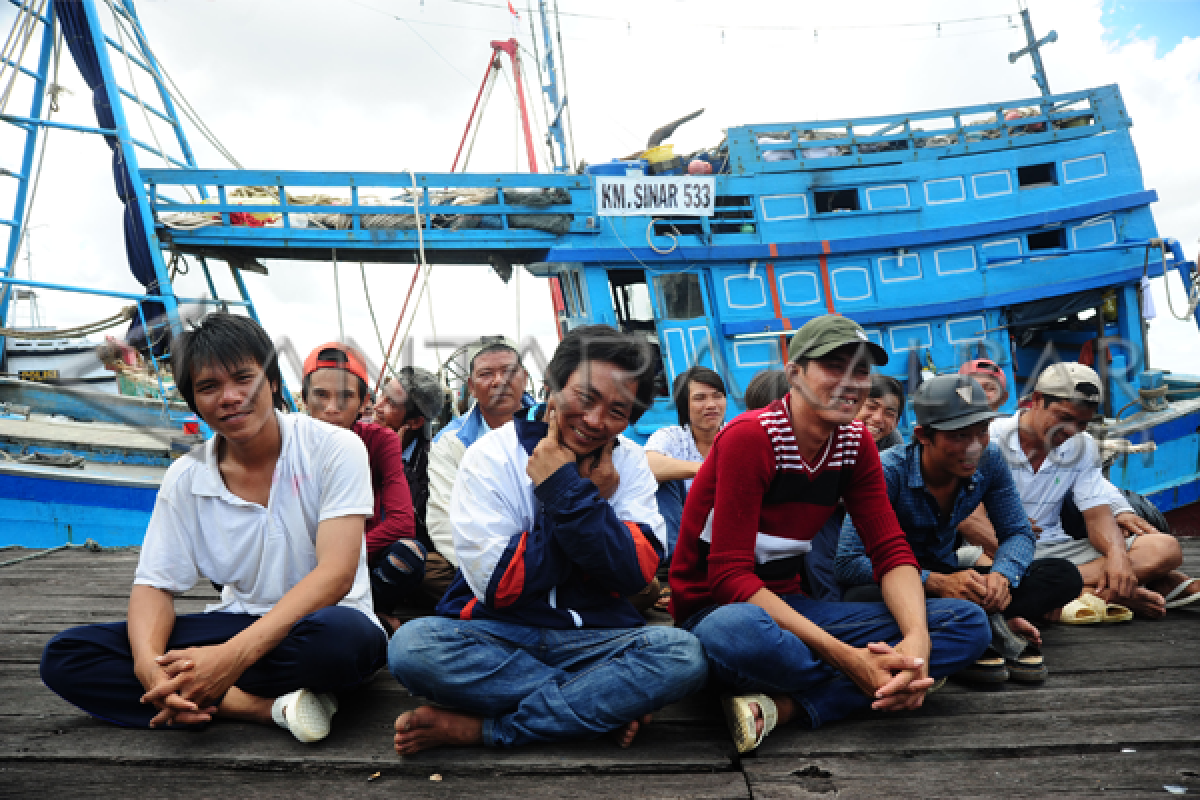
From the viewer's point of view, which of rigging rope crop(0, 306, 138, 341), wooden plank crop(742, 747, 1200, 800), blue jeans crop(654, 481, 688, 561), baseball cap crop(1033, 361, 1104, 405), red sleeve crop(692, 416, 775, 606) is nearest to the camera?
wooden plank crop(742, 747, 1200, 800)

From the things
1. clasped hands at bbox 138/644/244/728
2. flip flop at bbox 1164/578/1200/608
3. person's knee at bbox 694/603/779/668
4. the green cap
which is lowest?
flip flop at bbox 1164/578/1200/608

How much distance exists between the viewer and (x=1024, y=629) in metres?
2.30

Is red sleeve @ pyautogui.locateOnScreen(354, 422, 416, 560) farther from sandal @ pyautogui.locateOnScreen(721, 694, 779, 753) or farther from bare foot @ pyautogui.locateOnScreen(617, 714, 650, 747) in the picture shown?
sandal @ pyautogui.locateOnScreen(721, 694, 779, 753)

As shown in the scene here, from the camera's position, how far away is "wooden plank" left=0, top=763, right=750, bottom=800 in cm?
154

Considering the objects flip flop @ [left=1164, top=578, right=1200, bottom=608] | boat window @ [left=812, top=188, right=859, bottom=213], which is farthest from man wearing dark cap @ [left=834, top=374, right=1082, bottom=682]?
boat window @ [left=812, top=188, right=859, bottom=213]

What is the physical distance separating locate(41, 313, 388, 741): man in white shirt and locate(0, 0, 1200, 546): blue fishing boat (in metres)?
5.36

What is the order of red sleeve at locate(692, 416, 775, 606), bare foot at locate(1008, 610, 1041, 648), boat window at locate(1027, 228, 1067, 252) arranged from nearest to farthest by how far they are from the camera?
red sleeve at locate(692, 416, 775, 606), bare foot at locate(1008, 610, 1041, 648), boat window at locate(1027, 228, 1067, 252)

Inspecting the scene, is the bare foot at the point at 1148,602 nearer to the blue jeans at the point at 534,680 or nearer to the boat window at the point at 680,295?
the blue jeans at the point at 534,680

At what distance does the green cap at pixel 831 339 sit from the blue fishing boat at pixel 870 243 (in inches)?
216

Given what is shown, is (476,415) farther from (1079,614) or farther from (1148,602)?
(1148,602)

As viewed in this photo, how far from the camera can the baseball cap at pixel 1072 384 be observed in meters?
2.57

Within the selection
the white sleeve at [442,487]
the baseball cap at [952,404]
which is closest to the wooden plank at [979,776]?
the baseball cap at [952,404]

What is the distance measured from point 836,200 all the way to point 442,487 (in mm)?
7199

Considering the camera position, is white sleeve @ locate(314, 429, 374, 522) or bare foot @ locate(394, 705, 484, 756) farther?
white sleeve @ locate(314, 429, 374, 522)
